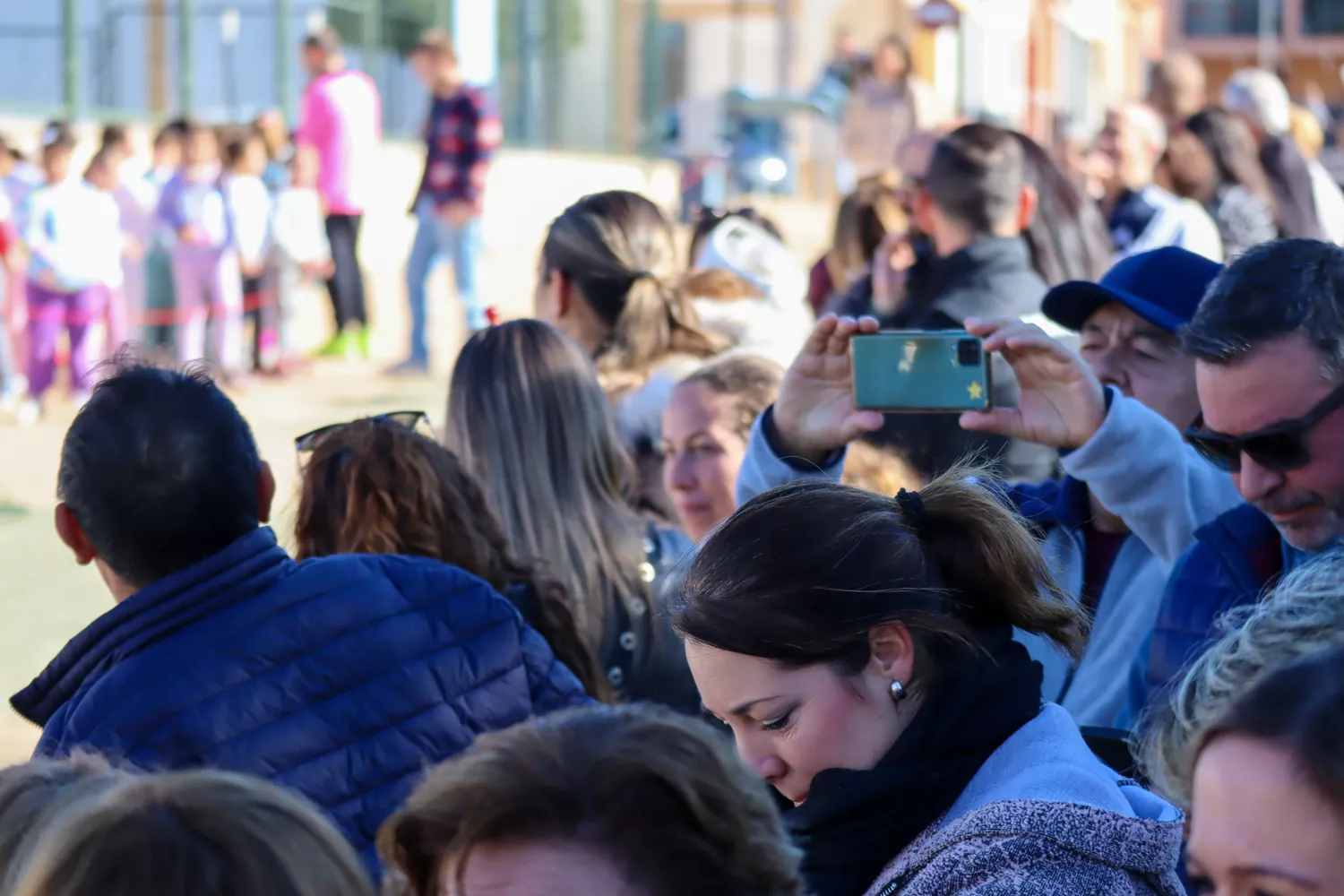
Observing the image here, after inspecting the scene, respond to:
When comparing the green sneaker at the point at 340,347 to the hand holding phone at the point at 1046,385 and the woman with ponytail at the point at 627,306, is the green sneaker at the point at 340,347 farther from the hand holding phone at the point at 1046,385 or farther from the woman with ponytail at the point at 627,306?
the hand holding phone at the point at 1046,385

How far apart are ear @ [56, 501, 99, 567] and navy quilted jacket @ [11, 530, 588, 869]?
177 millimetres

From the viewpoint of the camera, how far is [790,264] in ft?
21.2

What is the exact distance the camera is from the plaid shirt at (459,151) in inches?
443

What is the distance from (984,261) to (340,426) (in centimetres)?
216

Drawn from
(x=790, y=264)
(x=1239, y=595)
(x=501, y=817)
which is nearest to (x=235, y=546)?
(x=501, y=817)

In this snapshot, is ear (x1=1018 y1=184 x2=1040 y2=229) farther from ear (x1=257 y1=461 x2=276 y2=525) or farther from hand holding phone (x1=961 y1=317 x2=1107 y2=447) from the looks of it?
ear (x1=257 y1=461 x2=276 y2=525)

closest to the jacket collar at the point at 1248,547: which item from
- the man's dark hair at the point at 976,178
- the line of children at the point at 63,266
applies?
the man's dark hair at the point at 976,178

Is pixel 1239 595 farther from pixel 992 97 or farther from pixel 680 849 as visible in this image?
pixel 992 97

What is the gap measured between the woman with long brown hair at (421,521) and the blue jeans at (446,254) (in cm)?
786

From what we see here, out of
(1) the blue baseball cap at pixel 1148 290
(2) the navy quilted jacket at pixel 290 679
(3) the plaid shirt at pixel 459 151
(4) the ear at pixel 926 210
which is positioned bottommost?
(2) the navy quilted jacket at pixel 290 679

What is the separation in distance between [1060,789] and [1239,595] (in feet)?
2.83

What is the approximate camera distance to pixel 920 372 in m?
3.18

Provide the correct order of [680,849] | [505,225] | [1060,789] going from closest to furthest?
1. [680,849]
2. [1060,789]
3. [505,225]

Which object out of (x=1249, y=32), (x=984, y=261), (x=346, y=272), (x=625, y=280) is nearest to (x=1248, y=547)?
(x=984, y=261)
